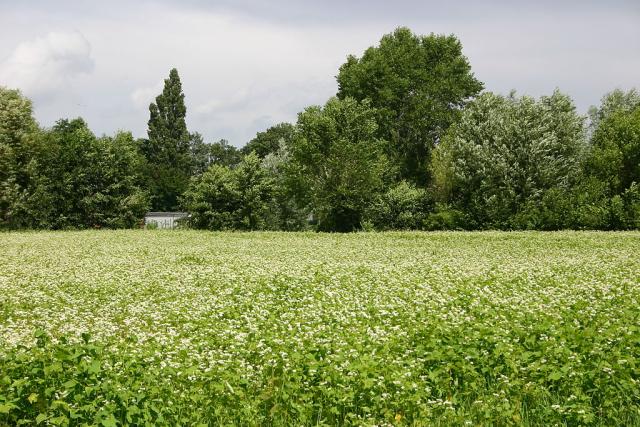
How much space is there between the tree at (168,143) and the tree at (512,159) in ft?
232

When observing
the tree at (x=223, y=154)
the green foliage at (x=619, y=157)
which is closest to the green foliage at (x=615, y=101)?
the green foliage at (x=619, y=157)

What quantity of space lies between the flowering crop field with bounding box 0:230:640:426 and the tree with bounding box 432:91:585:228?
112 ft

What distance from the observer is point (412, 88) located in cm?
7562

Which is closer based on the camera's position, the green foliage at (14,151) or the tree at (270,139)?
the green foliage at (14,151)

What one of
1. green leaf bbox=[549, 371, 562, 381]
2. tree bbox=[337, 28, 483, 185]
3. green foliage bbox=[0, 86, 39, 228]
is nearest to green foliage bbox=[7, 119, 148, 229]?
green foliage bbox=[0, 86, 39, 228]

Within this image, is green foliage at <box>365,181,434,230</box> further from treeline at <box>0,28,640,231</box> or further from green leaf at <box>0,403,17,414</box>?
green leaf at <box>0,403,17,414</box>

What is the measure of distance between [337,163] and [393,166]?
13.3 m

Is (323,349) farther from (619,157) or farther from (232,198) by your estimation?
(619,157)

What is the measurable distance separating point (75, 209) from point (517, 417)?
6605 cm

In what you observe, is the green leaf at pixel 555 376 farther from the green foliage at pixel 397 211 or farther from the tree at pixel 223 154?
the tree at pixel 223 154

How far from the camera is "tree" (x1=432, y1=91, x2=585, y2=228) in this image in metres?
56.0

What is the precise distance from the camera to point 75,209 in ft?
217

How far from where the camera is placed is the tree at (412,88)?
7312 cm

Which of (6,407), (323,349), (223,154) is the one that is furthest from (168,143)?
(6,407)
